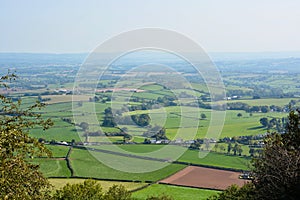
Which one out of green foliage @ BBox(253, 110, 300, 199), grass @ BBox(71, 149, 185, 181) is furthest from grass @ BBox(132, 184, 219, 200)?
green foliage @ BBox(253, 110, 300, 199)

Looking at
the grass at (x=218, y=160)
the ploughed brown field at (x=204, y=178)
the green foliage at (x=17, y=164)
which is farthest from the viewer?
the grass at (x=218, y=160)

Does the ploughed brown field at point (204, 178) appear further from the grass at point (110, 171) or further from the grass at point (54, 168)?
the grass at point (54, 168)

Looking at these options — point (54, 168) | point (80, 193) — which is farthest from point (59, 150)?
point (80, 193)

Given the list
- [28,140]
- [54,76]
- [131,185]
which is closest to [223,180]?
[131,185]

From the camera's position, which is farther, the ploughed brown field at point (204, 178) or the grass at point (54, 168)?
the grass at point (54, 168)

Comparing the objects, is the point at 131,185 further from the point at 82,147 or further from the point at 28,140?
the point at 28,140

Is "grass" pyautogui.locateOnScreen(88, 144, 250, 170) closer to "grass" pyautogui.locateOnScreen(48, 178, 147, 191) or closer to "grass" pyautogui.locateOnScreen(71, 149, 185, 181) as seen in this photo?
"grass" pyautogui.locateOnScreen(71, 149, 185, 181)

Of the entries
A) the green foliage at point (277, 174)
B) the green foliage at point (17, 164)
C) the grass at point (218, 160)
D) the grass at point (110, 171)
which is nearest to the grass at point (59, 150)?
the grass at point (110, 171)
